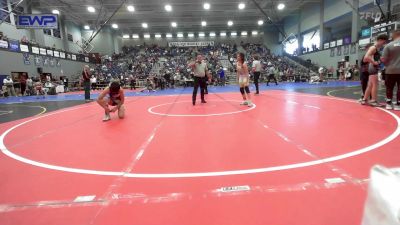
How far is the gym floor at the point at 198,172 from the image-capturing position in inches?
81.0

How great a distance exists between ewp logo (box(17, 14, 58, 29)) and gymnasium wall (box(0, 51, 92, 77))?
514 cm

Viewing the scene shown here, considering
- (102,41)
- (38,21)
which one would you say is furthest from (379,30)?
(102,41)

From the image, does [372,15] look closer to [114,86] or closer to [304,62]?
[304,62]

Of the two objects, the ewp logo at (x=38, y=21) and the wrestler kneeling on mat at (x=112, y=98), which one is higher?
the ewp logo at (x=38, y=21)

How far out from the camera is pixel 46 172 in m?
3.05

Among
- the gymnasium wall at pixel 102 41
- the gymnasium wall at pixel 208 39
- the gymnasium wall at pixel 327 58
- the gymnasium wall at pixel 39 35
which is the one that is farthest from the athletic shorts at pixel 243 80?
the gymnasium wall at pixel 208 39

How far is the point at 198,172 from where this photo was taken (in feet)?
9.39

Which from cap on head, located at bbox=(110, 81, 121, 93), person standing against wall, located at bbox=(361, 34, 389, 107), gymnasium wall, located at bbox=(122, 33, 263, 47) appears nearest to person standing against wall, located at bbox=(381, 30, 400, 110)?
person standing against wall, located at bbox=(361, 34, 389, 107)

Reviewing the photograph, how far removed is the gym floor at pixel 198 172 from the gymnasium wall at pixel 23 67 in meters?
19.9

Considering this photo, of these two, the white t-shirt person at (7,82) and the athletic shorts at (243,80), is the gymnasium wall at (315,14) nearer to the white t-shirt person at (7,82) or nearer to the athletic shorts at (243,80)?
the athletic shorts at (243,80)

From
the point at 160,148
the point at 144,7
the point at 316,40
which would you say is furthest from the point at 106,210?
the point at 316,40

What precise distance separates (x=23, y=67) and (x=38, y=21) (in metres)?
7.72

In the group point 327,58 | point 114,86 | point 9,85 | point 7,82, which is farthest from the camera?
→ point 327,58

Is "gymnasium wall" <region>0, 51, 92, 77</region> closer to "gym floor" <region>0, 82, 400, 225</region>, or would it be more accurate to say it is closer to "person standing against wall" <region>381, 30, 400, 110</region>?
"gym floor" <region>0, 82, 400, 225</region>
